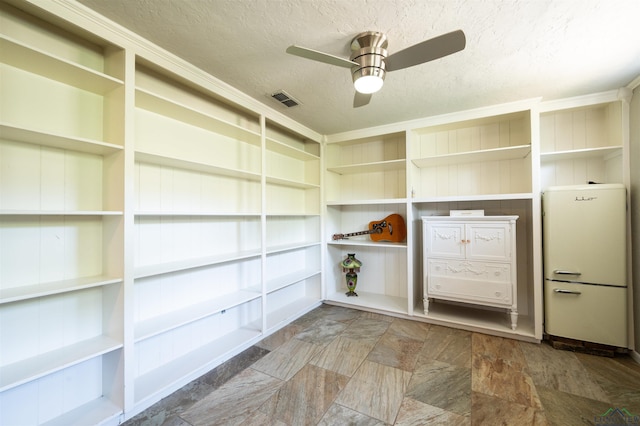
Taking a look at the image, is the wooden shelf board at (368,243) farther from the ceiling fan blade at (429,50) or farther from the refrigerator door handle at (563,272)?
the ceiling fan blade at (429,50)

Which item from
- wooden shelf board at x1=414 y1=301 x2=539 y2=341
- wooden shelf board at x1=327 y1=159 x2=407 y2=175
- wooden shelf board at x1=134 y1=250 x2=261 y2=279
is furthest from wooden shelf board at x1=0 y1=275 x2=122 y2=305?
wooden shelf board at x1=414 y1=301 x2=539 y2=341

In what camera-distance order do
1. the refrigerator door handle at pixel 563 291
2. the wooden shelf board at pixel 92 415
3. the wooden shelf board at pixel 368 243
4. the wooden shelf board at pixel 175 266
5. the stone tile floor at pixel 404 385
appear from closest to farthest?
1. the wooden shelf board at pixel 92 415
2. the stone tile floor at pixel 404 385
3. the wooden shelf board at pixel 175 266
4. the refrigerator door handle at pixel 563 291
5. the wooden shelf board at pixel 368 243

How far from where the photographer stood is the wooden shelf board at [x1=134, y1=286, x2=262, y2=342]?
1703 millimetres

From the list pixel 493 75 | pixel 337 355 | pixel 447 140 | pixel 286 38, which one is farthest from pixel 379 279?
pixel 286 38

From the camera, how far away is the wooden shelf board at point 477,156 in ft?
8.42

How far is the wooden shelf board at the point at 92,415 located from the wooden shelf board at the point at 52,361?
37 cm

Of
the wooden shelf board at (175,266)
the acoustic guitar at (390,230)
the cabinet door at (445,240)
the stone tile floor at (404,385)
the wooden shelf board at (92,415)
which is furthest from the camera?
the acoustic guitar at (390,230)

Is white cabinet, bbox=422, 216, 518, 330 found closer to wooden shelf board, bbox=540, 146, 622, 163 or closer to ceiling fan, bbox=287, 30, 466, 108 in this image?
wooden shelf board, bbox=540, 146, 622, 163

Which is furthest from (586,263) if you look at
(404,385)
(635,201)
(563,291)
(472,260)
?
(404,385)

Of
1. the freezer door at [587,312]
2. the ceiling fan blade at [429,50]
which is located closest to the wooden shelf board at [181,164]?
the ceiling fan blade at [429,50]

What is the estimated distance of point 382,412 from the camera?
1607 mm

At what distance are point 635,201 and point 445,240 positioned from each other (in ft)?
4.86

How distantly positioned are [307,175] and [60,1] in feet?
8.71

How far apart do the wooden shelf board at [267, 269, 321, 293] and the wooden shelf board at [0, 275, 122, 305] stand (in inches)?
54.4
